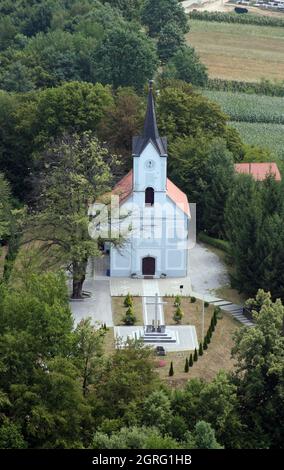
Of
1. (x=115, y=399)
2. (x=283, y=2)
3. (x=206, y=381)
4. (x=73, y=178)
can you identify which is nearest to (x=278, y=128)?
(x=73, y=178)

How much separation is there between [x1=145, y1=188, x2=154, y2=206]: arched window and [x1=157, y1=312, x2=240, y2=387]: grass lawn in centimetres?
899

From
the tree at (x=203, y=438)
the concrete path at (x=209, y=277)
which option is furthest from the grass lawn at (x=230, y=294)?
the tree at (x=203, y=438)

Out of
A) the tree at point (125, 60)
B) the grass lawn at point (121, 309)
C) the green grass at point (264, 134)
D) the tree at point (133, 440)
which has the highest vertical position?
the tree at point (125, 60)

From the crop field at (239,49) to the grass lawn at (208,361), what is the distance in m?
64.9

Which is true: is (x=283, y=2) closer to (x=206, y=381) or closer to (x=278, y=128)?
(x=278, y=128)

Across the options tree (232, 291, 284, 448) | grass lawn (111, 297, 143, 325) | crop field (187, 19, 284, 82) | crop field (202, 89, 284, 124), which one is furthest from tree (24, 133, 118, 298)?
crop field (187, 19, 284, 82)

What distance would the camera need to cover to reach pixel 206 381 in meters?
60.6

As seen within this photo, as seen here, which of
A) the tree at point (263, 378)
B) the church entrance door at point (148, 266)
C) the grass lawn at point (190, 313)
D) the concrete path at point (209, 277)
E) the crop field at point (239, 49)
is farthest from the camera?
the crop field at point (239, 49)

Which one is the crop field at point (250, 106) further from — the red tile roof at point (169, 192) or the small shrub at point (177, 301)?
the small shrub at point (177, 301)

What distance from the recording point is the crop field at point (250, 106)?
364 feet

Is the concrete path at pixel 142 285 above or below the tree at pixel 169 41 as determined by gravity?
below

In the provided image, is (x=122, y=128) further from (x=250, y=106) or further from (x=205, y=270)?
(x=250, y=106)

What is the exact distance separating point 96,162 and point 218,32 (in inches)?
3095

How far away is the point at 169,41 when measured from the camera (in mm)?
124875
